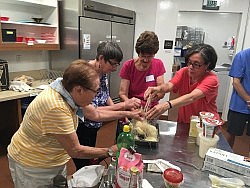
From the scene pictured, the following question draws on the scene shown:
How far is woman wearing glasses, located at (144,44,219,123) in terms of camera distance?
1.61m

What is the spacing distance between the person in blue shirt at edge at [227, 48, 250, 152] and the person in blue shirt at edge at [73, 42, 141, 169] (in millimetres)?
1278

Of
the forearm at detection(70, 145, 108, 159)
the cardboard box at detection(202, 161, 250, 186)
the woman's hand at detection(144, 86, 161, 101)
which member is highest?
the woman's hand at detection(144, 86, 161, 101)

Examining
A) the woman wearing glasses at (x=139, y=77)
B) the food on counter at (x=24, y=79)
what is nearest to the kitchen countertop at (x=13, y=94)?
the food on counter at (x=24, y=79)

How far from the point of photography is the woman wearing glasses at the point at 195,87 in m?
1.61

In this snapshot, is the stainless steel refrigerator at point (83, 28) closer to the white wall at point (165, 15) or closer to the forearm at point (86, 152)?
the white wall at point (165, 15)

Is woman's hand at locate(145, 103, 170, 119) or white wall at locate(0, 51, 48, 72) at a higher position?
white wall at locate(0, 51, 48, 72)

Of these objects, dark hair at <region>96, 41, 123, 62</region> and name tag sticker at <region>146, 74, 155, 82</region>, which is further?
name tag sticker at <region>146, 74, 155, 82</region>

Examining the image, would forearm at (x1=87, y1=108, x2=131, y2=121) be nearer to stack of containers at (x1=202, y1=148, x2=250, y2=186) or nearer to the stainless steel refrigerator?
stack of containers at (x1=202, y1=148, x2=250, y2=186)

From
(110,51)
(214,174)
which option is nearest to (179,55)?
(110,51)

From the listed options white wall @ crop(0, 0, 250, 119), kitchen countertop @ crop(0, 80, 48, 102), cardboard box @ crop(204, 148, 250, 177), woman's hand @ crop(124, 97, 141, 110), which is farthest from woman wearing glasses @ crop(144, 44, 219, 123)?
white wall @ crop(0, 0, 250, 119)

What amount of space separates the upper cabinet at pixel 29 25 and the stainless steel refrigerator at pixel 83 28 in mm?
123

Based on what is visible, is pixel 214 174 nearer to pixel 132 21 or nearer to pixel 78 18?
pixel 78 18

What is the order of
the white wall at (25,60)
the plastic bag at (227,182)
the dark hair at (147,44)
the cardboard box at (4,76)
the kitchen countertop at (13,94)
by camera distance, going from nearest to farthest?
the plastic bag at (227,182) → the dark hair at (147,44) → the kitchen countertop at (13,94) → the cardboard box at (4,76) → the white wall at (25,60)

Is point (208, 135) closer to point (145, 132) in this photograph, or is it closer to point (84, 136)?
point (145, 132)
